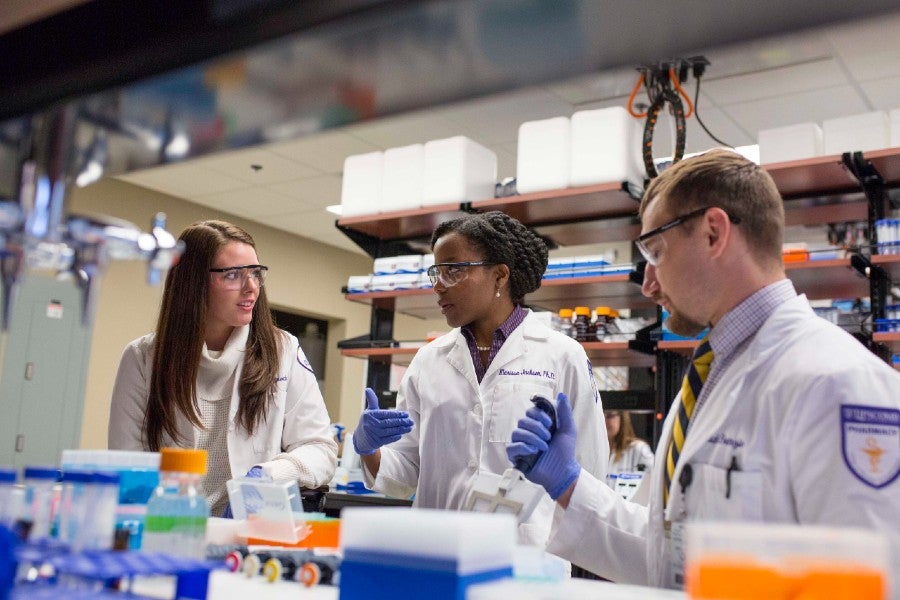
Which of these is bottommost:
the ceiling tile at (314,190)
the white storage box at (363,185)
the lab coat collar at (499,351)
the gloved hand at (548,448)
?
the gloved hand at (548,448)

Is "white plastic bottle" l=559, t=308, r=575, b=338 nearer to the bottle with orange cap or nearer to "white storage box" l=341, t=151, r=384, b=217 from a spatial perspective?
"white storage box" l=341, t=151, r=384, b=217

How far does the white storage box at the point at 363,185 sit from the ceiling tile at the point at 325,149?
1.00 meters

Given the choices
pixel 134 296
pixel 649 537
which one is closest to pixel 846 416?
pixel 649 537

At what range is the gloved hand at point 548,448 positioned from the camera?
1623 millimetres

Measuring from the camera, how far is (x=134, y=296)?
7789 mm

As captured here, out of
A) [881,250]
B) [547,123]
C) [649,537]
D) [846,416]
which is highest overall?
[547,123]

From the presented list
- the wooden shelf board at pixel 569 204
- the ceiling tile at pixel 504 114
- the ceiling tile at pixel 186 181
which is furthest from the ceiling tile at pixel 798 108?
the ceiling tile at pixel 186 181

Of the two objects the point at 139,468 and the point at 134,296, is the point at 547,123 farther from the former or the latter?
the point at 134,296

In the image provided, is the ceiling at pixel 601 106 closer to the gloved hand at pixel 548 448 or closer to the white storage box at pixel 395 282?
the white storage box at pixel 395 282

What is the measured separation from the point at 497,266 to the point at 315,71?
1.68 m

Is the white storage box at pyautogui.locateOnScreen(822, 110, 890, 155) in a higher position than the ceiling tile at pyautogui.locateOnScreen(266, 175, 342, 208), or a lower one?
lower

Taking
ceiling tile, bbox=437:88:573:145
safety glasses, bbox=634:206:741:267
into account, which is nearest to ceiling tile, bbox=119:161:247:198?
ceiling tile, bbox=437:88:573:145

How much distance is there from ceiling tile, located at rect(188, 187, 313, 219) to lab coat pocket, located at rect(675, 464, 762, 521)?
663cm

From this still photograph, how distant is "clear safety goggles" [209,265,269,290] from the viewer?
7.95ft
